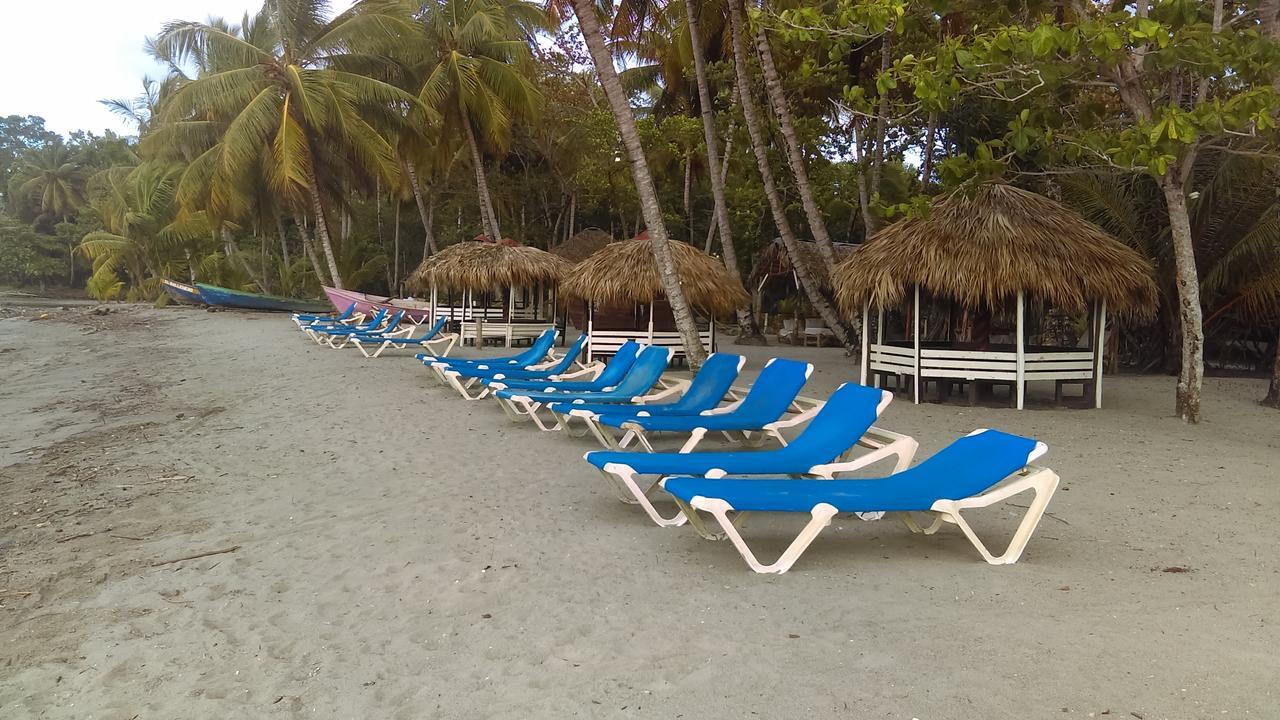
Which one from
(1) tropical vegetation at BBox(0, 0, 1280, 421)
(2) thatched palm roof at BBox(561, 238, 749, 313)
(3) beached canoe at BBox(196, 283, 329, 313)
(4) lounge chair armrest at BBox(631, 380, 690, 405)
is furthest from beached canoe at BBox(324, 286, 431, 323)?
(4) lounge chair armrest at BBox(631, 380, 690, 405)

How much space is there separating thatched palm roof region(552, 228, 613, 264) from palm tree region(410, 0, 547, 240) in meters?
1.83

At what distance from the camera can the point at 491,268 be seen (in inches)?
596

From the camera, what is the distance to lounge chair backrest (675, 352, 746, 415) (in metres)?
6.14

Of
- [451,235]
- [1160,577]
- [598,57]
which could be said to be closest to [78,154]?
[451,235]

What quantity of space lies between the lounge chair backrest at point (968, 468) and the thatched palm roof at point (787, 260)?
11.5 m

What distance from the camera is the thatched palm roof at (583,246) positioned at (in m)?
20.0

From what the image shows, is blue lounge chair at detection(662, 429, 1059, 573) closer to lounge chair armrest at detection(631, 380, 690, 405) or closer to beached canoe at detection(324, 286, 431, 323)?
lounge chair armrest at detection(631, 380, 690, 405)

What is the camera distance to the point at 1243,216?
11945mm

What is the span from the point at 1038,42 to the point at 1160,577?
3844 mm

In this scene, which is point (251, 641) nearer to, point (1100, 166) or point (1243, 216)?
point (1100, 166)

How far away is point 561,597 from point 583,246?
17.7 metres

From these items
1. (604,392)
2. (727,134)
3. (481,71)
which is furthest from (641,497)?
(481,71)

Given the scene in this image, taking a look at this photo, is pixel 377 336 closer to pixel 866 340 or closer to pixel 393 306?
pixel 393 306

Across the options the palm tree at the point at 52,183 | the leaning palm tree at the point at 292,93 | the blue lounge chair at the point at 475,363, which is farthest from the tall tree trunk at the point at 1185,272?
the palm tree at the point at 52,183
